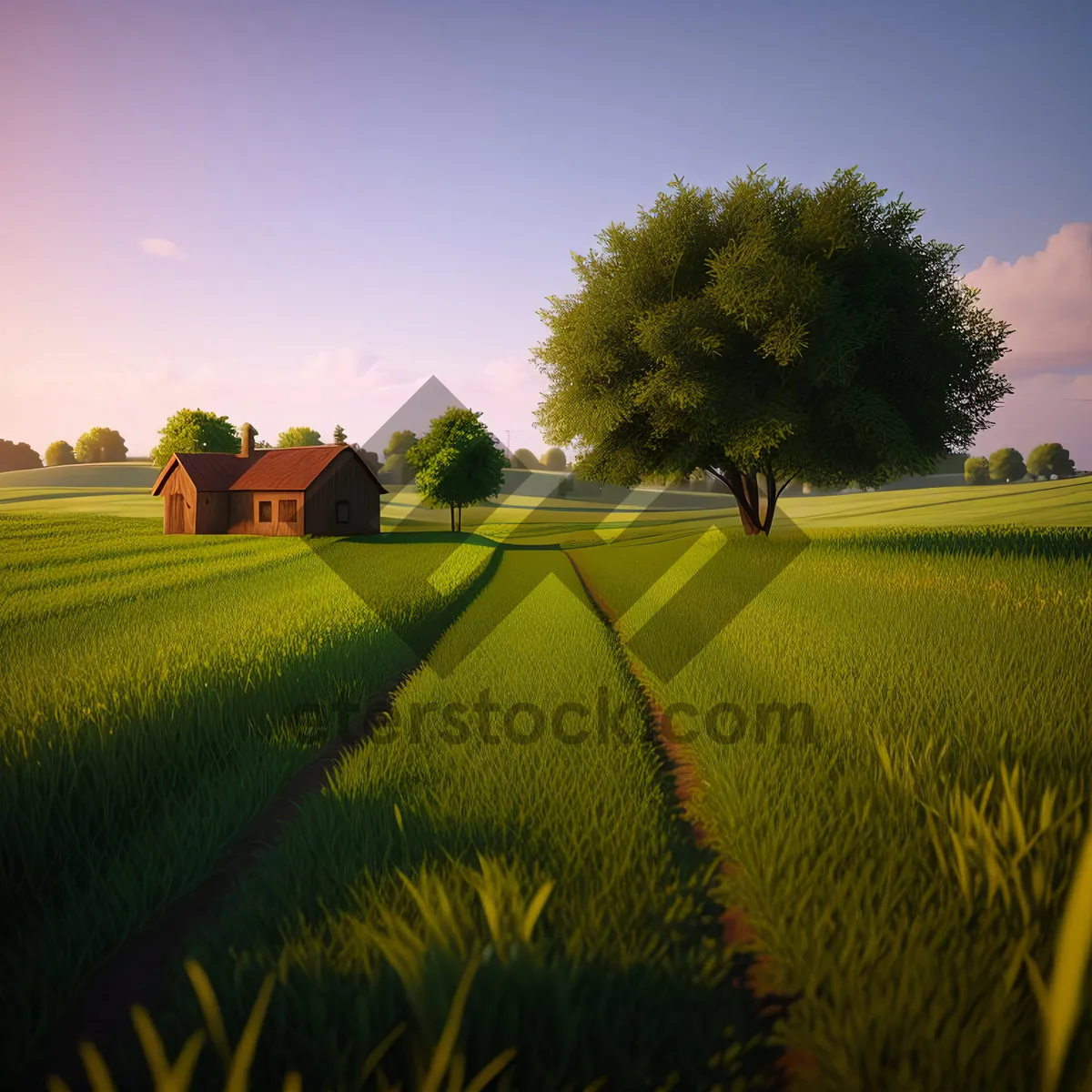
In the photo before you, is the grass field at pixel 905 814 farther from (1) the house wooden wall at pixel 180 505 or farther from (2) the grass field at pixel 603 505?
(1) the house wooden wall at pixel 180 505

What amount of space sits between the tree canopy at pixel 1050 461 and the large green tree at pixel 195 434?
127299mm

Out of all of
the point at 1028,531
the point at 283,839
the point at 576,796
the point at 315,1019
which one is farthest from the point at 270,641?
the point at 1028,531

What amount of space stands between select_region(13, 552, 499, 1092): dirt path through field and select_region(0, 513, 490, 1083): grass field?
85 mm

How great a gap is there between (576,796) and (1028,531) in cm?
1655

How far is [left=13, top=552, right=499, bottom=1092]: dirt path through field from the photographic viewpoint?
7.94 feet

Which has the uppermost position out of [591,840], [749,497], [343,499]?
[343,499]

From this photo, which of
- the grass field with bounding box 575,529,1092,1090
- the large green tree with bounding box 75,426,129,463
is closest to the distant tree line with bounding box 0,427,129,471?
the large green tree with bounding box 75,426,129,463

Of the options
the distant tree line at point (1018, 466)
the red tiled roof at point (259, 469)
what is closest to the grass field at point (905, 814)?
the red tiled roof at point (259, 469)

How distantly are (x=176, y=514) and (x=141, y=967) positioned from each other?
41006 millimetres

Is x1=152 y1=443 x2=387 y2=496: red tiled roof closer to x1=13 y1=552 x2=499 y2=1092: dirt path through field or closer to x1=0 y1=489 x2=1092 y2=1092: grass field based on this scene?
x1=0 y1=489 x2=1092 y2=1092: grass field

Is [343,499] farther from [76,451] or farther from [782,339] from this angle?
[76,451]

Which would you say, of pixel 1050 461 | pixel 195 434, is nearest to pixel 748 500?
pixel 195 434

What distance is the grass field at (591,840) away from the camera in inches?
82.4

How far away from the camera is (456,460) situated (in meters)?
45.9
